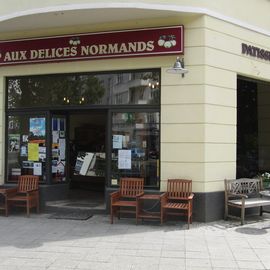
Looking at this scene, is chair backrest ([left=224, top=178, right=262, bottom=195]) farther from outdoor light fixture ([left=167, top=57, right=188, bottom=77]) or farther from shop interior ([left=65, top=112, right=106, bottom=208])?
shop interior ([left=65, top=112, right=106, bottom=208])

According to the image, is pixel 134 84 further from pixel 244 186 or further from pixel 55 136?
pixel 244 186

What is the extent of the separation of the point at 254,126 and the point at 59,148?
6.76 m

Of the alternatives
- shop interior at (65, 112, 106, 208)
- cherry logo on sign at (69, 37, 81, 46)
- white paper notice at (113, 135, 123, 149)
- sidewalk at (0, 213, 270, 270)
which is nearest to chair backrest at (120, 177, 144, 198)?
sidewalk at (0, 213, 270, 270)

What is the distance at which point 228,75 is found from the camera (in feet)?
31.8

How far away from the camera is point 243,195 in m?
9.02

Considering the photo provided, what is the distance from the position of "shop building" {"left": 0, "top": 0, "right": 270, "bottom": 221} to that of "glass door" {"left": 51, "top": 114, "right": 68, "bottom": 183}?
1.0 inches

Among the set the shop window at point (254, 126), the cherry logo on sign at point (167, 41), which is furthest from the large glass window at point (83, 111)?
the shop window at point (254, 126)

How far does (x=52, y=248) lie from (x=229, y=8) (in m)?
6.26

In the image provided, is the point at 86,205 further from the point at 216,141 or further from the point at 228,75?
the point at 228,75

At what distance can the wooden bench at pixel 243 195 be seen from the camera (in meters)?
9.05

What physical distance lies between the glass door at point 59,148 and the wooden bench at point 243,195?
161 inches

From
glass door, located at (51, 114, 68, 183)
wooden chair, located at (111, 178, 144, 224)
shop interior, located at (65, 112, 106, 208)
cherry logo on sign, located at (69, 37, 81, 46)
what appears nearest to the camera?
wooden chair, located at (111, 178, 144, 224)

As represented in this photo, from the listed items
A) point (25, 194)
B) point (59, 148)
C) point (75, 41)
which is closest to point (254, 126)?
point (59, 148)

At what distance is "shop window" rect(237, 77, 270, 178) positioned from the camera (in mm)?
13672
